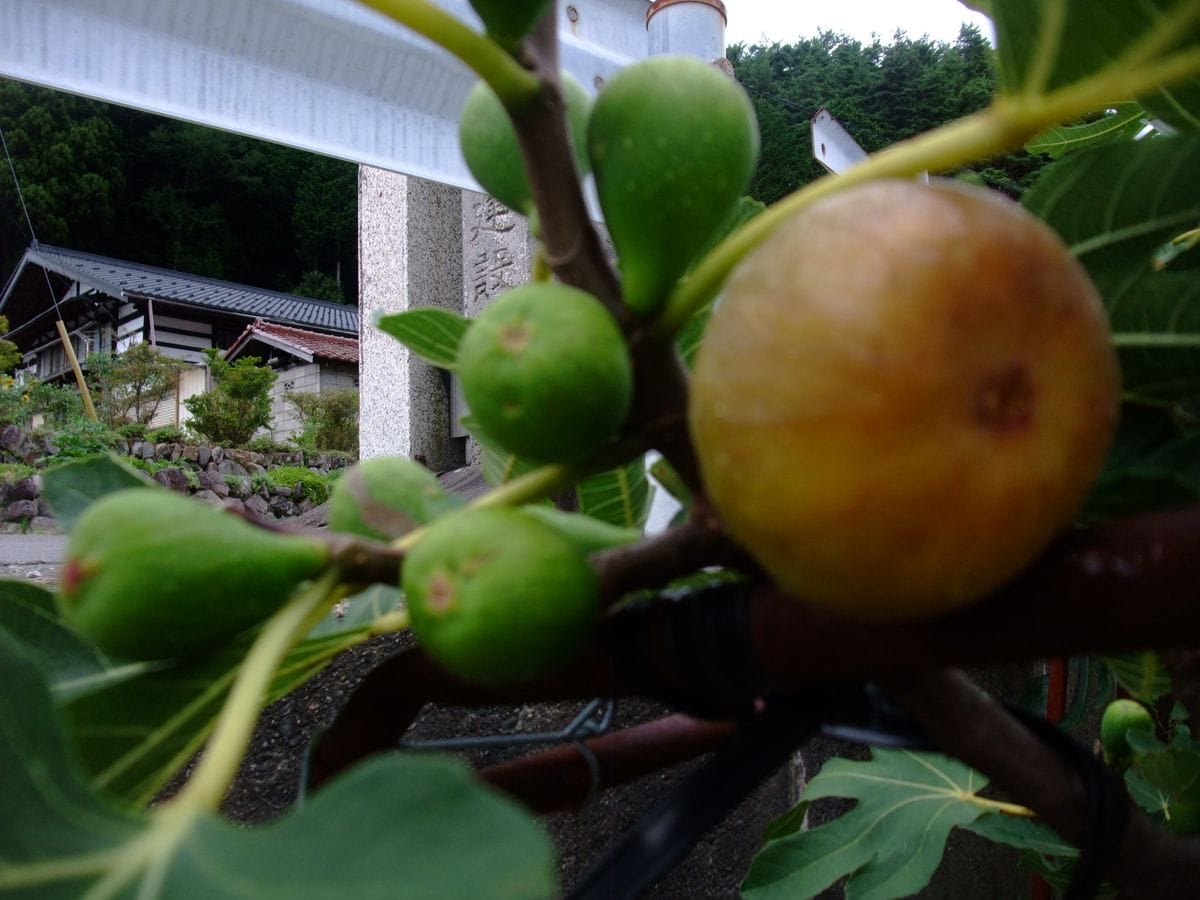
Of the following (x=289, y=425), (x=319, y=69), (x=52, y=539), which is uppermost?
(x=319, y=69)

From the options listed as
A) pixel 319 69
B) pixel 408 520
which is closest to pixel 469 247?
pixel 319 69

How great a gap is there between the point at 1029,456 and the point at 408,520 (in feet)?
0.83

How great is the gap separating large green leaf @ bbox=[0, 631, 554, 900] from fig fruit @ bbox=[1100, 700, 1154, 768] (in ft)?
3.42

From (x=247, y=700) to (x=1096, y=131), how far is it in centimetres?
127

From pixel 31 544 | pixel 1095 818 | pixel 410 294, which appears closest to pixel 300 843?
pixel 1095 818

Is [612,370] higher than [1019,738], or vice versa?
[612,370]

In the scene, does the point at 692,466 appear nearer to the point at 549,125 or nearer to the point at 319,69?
the point at 549,125

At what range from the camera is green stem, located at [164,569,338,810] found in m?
0.27

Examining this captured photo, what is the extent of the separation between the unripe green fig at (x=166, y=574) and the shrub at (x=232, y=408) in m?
11.9

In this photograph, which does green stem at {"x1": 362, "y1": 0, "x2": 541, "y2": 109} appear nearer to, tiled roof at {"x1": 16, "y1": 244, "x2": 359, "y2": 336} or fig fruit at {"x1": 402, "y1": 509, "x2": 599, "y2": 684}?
fig fruit at {"x1": 402, "y1": 509, "x2": 599, "y2": 684}

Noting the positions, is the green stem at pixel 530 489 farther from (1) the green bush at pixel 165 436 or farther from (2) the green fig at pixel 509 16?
(1) the green bush at pixel 165 436

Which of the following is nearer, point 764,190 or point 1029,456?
point 1029,456

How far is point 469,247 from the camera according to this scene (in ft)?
16.4

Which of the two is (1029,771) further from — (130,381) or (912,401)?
(130,381)
